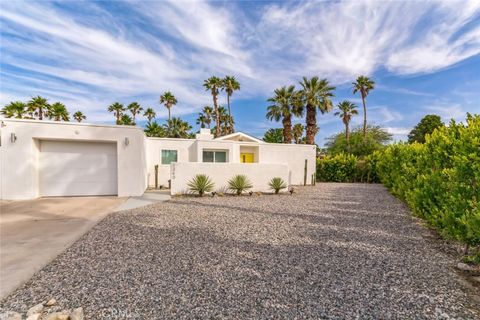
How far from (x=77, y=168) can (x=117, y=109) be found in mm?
30116

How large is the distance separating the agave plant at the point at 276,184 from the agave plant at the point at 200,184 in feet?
11.4

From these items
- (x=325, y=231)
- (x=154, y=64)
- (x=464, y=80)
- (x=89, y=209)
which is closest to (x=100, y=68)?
(x=154, y=64)

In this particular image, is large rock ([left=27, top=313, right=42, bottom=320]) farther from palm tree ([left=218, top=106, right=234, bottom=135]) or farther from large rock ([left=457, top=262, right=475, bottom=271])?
palm tree ([left=218, top=106, right=234, bottom=135])

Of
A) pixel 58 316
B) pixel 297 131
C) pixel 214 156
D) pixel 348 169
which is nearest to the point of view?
pixel 58 316

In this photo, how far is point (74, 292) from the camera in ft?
9.66

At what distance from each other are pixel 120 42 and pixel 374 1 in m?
10.2

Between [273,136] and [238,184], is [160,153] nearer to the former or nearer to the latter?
[238,184]

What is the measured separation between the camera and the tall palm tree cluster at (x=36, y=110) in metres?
23.3

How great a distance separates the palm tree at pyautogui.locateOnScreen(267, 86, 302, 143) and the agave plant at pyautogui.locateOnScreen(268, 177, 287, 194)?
1275 cm

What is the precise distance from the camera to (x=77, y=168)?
10.6 metres

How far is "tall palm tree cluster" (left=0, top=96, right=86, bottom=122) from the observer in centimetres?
2331

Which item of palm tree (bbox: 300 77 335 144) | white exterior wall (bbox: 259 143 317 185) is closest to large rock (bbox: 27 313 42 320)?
white exterior wall (bbox: 259 143 317 185)

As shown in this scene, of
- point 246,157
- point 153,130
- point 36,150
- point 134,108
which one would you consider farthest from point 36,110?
point 246,157

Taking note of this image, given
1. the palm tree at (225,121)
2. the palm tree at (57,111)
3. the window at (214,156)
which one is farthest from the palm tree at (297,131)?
the palm tree at (57,111)
